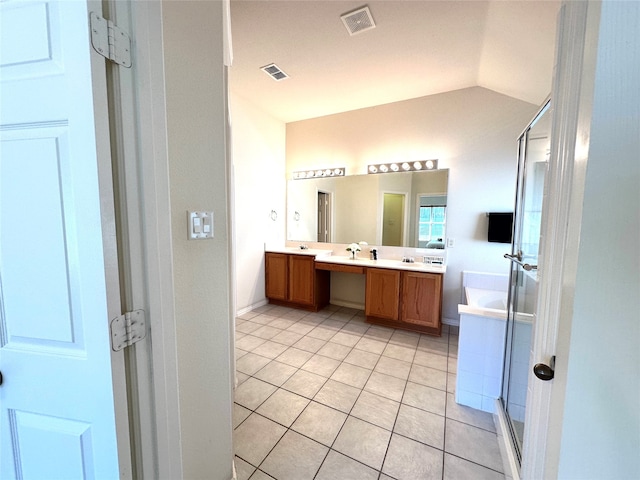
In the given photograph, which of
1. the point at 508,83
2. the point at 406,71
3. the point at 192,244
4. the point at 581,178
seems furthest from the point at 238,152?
the point at 581,178

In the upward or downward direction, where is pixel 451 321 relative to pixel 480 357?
downward

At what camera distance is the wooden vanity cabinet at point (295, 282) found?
3.56 meters

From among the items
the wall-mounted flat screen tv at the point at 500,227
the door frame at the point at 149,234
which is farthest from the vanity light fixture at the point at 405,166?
the door frame at the point at 149,234

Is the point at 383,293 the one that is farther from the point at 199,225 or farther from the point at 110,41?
the point at 110,41

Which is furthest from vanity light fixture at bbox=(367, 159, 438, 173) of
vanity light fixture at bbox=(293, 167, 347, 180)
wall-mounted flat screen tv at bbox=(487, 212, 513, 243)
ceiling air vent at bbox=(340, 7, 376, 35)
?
ceiling air vent at bbox=(340, 7, 376, 35)

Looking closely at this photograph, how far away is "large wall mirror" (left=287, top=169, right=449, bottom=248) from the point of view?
10.5 feet

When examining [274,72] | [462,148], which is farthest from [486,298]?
[274,72]

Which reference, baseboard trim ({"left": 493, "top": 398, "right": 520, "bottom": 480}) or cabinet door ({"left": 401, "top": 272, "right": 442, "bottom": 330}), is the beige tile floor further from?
cabinet door ({"left": 401, "top": 272, "right": 442, "bottom": 330})

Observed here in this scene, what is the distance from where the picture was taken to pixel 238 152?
326cm

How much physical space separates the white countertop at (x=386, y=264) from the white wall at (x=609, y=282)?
2401 millimetres

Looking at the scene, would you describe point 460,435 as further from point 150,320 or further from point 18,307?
point 18,307

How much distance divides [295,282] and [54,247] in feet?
10.1

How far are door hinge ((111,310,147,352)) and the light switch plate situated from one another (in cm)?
33

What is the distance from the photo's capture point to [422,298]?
9.32ft
